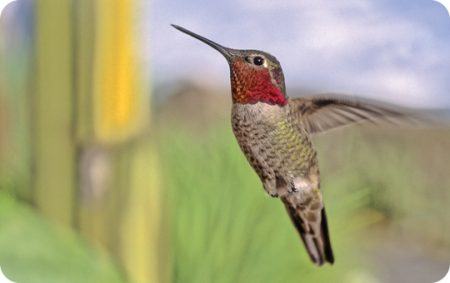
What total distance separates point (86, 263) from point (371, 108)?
43cm

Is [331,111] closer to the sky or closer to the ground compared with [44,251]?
closer to the sky

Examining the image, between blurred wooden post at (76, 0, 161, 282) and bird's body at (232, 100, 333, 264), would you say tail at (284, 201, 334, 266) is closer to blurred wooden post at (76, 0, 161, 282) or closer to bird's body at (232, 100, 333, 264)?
bird's body at (232, 100, 333, 264)

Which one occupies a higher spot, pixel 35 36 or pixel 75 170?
pixel 35 36

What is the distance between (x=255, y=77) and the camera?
104 cm

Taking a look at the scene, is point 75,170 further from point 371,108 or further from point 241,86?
point 371,108

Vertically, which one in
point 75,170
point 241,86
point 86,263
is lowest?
point 86,263

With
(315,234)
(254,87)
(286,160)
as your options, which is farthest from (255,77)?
(315,234)

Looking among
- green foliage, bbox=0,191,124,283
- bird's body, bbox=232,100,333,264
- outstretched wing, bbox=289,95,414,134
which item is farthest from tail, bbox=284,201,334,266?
green foliage, bbox=0,191,124,283

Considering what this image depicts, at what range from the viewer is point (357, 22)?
1.07 m

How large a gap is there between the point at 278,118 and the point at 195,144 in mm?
117

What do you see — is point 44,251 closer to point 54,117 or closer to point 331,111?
point 54,117

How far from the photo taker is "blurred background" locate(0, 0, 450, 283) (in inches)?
41.9

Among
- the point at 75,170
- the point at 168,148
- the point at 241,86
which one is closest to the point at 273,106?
the point at 241,86

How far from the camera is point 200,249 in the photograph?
42.7 inches
